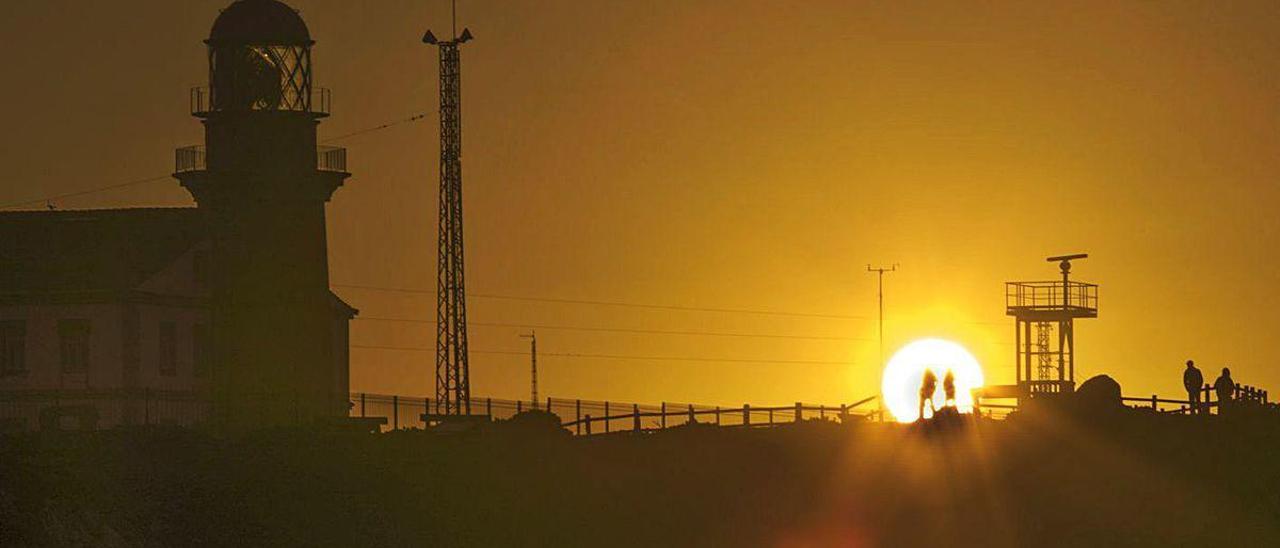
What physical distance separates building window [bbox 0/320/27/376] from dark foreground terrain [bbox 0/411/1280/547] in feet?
66.0

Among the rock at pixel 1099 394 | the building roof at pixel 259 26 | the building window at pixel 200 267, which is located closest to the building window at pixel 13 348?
the building window at pixel 200 267

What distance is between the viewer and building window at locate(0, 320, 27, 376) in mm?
96312

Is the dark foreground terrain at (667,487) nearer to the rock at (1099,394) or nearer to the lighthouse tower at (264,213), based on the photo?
the rock at (1099,394)

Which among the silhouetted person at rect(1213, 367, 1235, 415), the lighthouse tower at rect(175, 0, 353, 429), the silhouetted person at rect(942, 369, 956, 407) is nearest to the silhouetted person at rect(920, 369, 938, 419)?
the silhouetted person at rect(942, 369, 956, 407)

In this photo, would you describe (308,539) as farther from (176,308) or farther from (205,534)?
(176,308)

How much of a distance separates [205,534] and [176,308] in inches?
1422

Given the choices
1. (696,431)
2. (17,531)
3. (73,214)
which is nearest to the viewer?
(17,531)

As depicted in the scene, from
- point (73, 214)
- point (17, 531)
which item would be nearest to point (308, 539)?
point (17, 531)

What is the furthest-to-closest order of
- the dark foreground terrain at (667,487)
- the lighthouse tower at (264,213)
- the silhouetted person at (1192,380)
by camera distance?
the lighthouse tower at (264,213)
the silhouetted person at (1192,380)
the dark foreground terrain at (667,487)

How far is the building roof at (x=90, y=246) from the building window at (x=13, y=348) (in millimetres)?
1249

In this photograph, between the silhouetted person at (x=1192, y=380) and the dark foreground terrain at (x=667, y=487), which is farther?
the silhouetted person at (x=1192, y=380)

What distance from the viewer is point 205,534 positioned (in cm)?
6481

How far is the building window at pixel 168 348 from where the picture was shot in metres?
98.2

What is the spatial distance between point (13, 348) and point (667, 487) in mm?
28968
